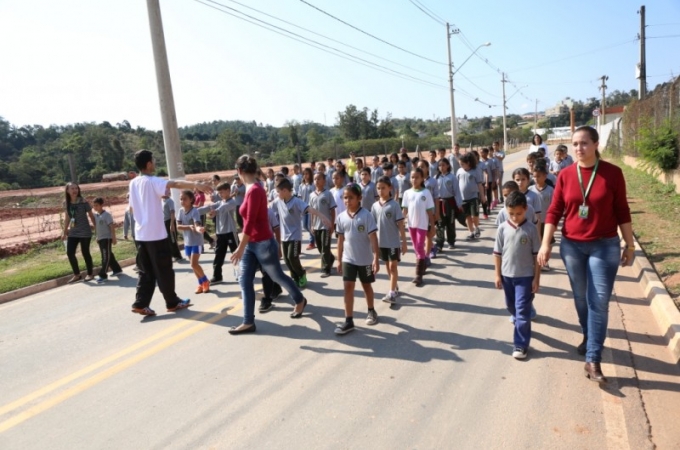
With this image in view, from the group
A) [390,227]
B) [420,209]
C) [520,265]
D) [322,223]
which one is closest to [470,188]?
[420,209]

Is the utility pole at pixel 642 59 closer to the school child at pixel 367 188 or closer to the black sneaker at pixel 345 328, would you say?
the school child at pixel 367 188

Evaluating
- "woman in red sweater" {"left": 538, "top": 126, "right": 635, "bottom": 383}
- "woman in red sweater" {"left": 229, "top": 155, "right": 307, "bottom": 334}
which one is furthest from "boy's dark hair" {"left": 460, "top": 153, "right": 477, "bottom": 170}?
"woman in red sweater" {"left": 538, "top": 126, "right": 635, "bottom": 383}

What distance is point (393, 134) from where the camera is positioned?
71.2 m

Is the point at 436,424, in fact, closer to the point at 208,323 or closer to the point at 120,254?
the point at 208,323

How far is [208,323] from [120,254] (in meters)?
5.66

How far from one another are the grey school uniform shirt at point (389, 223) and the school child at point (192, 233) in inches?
103

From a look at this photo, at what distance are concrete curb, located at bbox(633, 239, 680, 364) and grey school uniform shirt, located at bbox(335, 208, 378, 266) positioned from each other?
2.89m

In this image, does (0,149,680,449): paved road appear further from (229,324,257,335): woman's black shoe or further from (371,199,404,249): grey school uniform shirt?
(371,199,404,249): grey school uniform shirt

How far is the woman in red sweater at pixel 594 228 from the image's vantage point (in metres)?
3.59

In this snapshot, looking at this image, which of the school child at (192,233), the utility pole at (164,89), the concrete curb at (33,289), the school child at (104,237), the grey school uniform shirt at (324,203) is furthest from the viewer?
the utility pole at (164,89)

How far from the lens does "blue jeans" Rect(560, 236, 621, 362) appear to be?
361 cm

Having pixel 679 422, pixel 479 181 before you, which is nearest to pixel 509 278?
pixel 679 422

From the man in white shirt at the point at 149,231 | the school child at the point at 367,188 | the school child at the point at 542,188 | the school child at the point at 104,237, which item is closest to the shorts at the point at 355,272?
the man in white shirt at the point at 149,231

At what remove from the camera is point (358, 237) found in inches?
198
